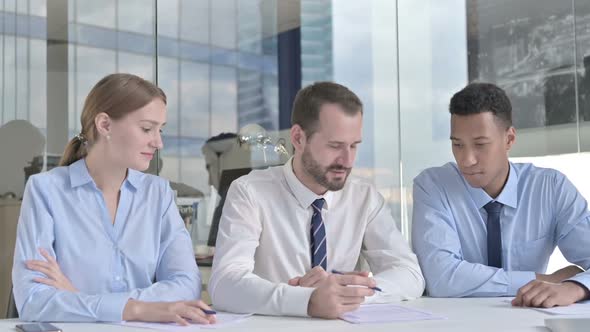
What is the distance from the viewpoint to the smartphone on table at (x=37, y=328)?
66.2 inches

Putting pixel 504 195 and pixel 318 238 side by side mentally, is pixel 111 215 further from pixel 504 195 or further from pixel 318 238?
pixel 504 195

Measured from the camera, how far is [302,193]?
2449 millimetres

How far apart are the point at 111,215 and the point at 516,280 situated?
127 centimetres

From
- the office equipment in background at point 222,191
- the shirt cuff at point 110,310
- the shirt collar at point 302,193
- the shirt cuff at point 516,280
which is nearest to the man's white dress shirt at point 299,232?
the shirt collar at point 302,193

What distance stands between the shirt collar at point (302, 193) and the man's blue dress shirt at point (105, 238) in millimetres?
378

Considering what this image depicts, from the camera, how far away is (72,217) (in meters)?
2.22

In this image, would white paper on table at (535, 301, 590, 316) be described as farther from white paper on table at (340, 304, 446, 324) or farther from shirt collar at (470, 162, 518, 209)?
shirt collar at (470, 162, 518, 209)

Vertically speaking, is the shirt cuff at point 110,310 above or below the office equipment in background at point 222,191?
below

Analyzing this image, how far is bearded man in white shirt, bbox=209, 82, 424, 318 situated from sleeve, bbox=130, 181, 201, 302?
0.10 m

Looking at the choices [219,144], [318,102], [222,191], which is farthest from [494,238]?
[219,144]

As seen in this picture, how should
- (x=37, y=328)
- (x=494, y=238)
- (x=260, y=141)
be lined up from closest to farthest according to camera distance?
(x=37, y=328)
(x=494, y=238)
(x=260, y=141)

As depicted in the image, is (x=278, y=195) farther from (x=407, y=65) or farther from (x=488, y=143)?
(x=407, y=65)

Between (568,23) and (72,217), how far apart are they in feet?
12.2

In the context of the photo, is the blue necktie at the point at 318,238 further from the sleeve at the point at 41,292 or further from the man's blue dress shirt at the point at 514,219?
the sleeve at the point at 41,292
